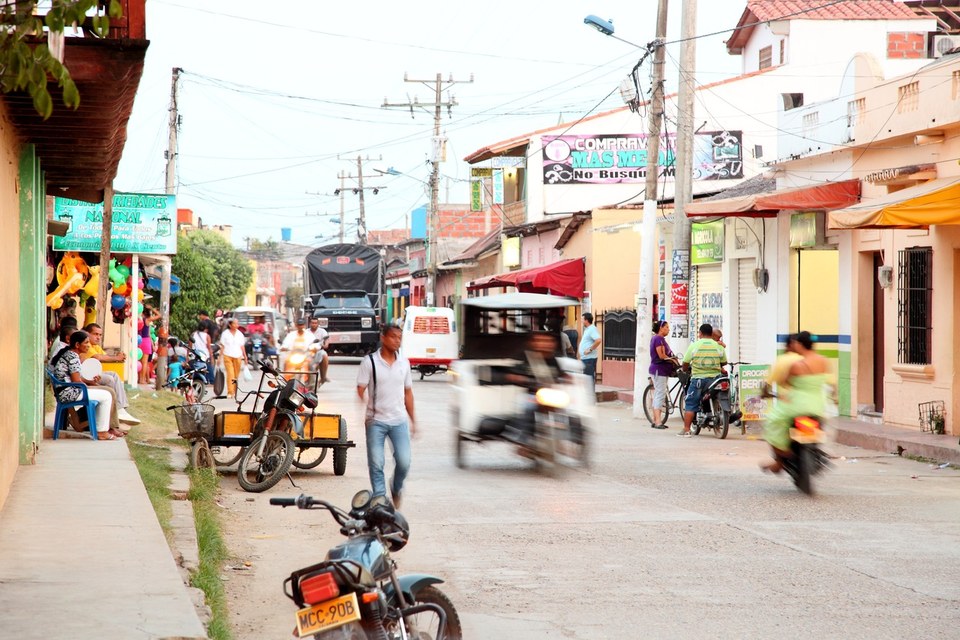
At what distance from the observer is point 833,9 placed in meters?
44.6

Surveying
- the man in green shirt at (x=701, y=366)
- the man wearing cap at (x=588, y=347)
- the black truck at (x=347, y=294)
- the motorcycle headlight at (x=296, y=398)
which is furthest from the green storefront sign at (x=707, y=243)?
the black truck at (x=347, y=294)

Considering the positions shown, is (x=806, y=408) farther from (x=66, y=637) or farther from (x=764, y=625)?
(x=66, y=637)

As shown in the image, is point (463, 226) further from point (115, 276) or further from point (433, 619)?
point (433, 619)

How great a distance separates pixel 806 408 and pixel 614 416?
41.4ft

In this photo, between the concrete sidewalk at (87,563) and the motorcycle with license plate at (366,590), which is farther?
the concrete sidewalk at (87,563)

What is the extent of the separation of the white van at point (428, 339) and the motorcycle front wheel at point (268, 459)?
2561 cm

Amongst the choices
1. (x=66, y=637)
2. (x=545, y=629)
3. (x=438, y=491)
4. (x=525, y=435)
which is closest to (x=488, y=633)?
(x=545, y=629)

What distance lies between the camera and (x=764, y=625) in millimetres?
7539

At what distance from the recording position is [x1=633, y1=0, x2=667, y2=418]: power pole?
25.2m

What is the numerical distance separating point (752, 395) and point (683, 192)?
17.0ft

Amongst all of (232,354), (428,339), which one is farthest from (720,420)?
(428,339)

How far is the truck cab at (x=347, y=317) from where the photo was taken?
158ft

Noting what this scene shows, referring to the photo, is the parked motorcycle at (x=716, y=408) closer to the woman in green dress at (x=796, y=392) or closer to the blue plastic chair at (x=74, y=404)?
the woman in green dress at (x=796, y=392)

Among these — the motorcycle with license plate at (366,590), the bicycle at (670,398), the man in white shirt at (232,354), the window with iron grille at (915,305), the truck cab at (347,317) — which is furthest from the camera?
the truck cab at (347,317)
